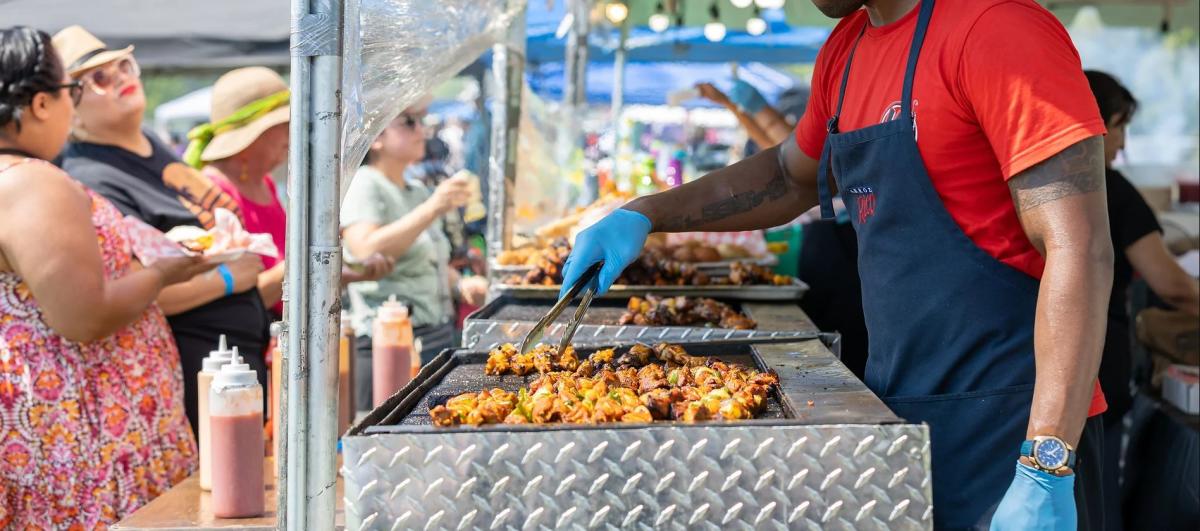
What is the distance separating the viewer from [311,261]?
1.79m

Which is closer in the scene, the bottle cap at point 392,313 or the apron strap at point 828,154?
the apron strap at point 828,154

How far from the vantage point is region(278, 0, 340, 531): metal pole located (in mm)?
1772

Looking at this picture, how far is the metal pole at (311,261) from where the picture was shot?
5.82 feet

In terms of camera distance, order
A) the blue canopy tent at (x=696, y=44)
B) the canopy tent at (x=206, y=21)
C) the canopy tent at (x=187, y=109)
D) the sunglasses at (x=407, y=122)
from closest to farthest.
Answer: the canopy tent at (x=206, y=21) → the sunglasses at (x=407, y=122) → the blue canopy tent at (x=696, y=44) → the canopy tent at (x=187, y=109)

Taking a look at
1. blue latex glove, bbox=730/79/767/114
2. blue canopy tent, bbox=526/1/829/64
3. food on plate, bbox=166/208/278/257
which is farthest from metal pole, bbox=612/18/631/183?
food on plate, bbox=166/208/278/257

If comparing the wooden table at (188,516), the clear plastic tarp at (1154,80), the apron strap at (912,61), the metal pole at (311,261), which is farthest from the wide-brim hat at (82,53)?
the clear plastic tarp at (1154,80)

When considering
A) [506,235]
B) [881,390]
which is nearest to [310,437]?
[881,390]

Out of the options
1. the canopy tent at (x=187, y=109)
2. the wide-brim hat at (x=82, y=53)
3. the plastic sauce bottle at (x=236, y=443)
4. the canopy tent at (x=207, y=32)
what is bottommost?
the plastic sauce bottle at (x=236, y=443)

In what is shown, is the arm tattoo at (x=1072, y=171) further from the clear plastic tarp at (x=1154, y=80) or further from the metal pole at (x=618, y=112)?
the metal pole at (x=618, y=112)

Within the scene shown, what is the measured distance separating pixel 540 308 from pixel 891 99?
1.74 metres

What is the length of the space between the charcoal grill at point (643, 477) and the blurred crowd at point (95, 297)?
1735mm

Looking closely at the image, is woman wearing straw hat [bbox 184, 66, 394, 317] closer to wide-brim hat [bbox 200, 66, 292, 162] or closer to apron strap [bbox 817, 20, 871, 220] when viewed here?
wide-brim hat [bbox 200, 66, 292, 162]

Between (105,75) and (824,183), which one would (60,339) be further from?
(824,183)

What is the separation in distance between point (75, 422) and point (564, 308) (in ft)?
5.64
